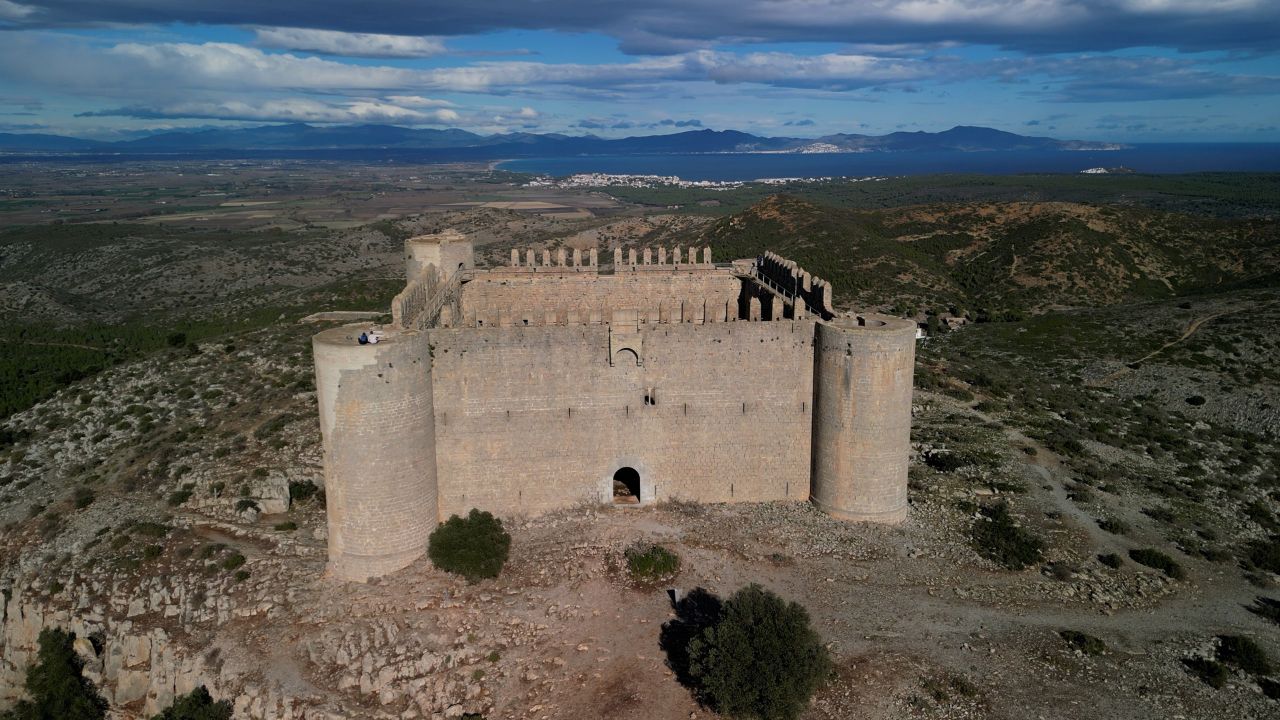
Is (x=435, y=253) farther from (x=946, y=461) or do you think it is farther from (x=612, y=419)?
(x=946, y=461)

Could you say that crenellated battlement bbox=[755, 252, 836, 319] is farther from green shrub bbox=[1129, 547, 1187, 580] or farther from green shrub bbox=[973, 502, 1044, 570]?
green shrub bbox=[1129, 547, 1187, 580]

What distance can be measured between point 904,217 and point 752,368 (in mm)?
64864

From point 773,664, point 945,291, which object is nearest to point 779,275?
point 773,664

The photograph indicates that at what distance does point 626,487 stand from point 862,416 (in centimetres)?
663

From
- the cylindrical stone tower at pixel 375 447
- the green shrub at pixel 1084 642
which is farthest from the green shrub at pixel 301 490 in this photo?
the green shrub at pixel 1084 642

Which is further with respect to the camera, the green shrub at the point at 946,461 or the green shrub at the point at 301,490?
the green shrub at the point at 946,461

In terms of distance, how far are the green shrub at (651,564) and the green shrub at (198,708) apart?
8.51 meters

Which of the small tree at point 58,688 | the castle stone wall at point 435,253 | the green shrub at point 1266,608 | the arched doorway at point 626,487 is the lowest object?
the small tree at point 58,688

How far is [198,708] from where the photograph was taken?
15.7 meters

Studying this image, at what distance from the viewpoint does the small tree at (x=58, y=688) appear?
17094 millimetres

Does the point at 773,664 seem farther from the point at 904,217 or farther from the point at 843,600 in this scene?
the point at 904,217

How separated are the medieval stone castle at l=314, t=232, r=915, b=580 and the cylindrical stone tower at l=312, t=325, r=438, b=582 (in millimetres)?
41

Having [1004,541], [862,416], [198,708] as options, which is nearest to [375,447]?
[198,708]

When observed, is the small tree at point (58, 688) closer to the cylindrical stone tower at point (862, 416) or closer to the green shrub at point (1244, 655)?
the cylindrical stone tower at point (862, 416)
